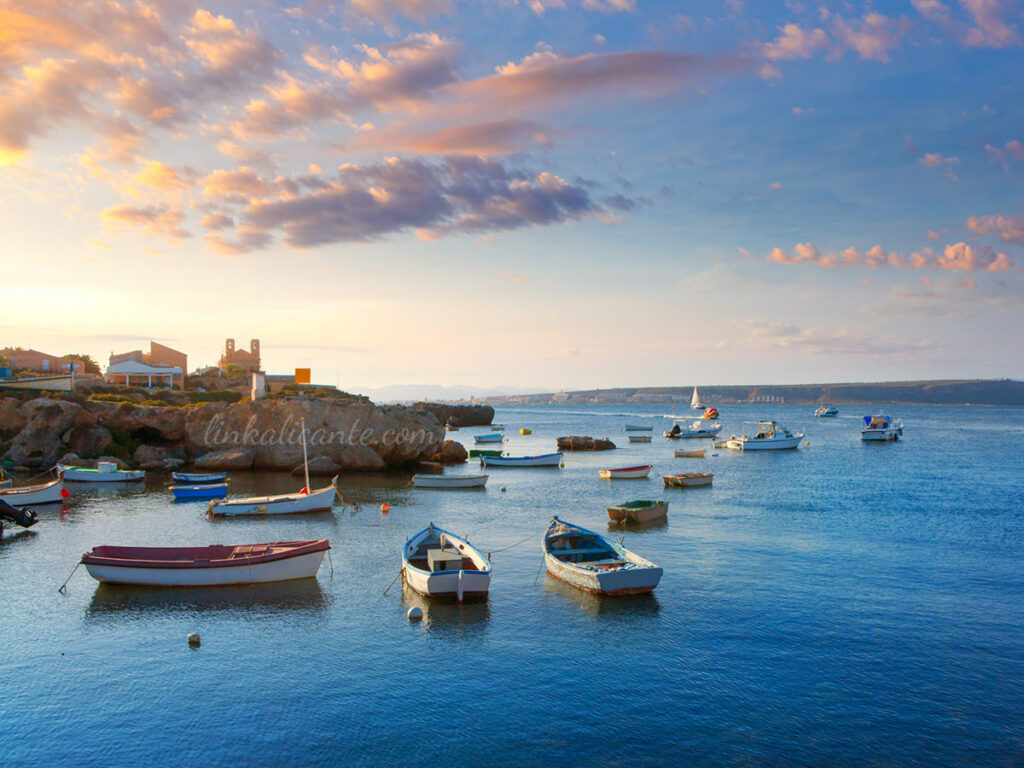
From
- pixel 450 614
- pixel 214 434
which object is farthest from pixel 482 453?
pixel 450 614

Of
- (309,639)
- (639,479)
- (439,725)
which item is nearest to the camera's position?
(439,725)

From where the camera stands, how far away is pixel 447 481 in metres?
57.5

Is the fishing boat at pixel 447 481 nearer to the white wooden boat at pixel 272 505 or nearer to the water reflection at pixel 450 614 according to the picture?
the white wooden boat at pixel 272 505

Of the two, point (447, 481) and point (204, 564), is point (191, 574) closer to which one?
point (204, 564)

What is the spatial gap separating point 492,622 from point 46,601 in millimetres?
17258

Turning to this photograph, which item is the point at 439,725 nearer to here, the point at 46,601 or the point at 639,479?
the point at 46,601

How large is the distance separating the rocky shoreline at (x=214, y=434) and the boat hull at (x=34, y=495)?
570 inches

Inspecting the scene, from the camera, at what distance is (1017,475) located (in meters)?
66.8

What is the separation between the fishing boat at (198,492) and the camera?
155ft

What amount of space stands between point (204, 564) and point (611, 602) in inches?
640

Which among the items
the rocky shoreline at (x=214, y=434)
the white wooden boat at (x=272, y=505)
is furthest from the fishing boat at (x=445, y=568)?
the rocky shoreline at (x=214, y=434)

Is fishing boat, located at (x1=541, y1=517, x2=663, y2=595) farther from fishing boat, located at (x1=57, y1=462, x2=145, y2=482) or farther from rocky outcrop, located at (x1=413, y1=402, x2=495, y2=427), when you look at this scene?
rocky outcrop, located at (x1=413, y1=402, x2=495, y2=427)

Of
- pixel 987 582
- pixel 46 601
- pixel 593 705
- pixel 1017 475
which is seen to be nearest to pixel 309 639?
pixel 593 705

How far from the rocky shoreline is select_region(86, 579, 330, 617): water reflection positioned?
3348 centimetres
